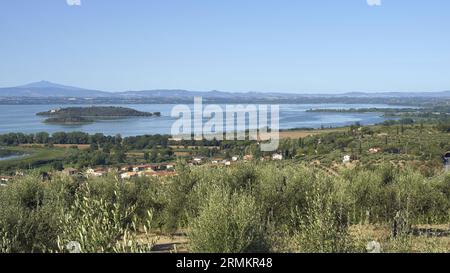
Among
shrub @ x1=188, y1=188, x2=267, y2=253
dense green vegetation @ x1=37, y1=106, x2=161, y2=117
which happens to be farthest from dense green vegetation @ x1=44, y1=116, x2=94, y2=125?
shrub @ x1=188, y1=188, x2=267, y2=253

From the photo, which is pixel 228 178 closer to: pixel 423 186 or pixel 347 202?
pixel 347 202

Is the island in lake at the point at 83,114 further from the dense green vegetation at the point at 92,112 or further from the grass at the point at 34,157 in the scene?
the grass at the point at 34,157

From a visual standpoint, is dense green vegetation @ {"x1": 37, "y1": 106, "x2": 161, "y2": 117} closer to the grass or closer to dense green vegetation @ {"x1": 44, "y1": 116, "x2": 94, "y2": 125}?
dense green vegetation @ {"x1": 44, "y1": 116, "x2": 94, "y2": 125}

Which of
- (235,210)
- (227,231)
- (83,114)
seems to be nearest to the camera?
(227,231)

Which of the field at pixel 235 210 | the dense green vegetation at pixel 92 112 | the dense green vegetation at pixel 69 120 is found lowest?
the dense green vegetation at pixel 69 120

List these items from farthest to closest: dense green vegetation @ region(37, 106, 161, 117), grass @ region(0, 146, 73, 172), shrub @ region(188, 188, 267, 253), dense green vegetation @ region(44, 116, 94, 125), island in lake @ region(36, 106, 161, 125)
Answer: dense green vegetation @ region(37, 106, 161, 117) → island in lake @ region(36, 106, 161, 125) → dense green vegetation @ region(44, 116, 94, 125) → grass @ region(0, 146, 73, 172) → shrub @ region(188, 188, 267, 253)

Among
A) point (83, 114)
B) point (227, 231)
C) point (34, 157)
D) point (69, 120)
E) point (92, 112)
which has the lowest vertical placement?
point (34, 157)

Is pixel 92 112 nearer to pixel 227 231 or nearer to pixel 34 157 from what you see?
pixel 34 157

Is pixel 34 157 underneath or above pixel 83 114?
underneath

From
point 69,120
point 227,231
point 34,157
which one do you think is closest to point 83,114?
point 69,120

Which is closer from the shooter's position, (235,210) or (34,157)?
(235,210)

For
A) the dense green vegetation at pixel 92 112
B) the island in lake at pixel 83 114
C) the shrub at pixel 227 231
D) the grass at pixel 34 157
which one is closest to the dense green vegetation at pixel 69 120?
the island in lake at pixel 83 114

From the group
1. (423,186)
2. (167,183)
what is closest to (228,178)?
(167,183)
